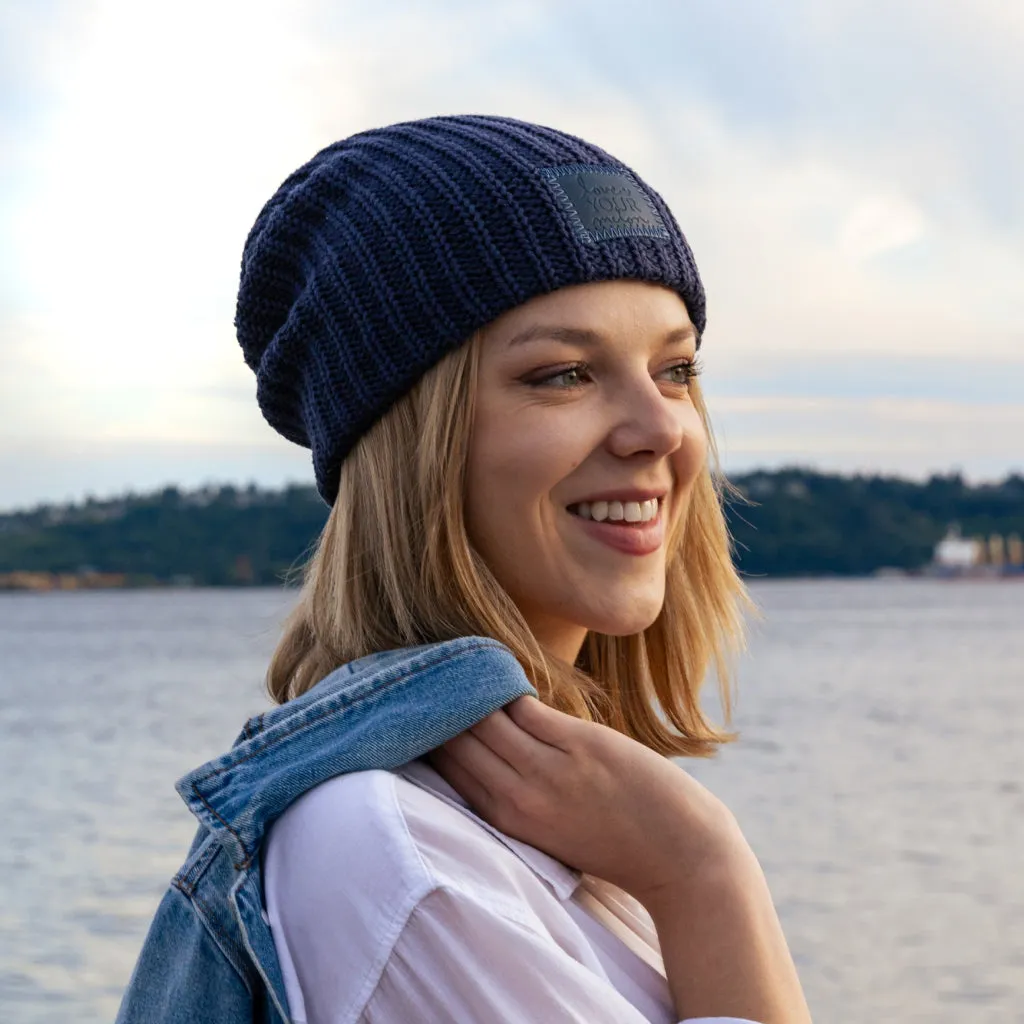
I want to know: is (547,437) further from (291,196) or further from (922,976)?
(922,976)

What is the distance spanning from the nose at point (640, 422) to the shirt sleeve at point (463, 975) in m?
0.71

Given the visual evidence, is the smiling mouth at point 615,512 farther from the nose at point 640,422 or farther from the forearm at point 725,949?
the forearm at point 725,949

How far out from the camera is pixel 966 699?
112 feet

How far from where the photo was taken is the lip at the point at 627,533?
2.10 metres

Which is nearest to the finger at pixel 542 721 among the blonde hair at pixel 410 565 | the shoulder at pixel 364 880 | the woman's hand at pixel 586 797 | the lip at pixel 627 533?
the woman's hand at pixel 586 797

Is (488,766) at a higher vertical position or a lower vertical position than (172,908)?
higher

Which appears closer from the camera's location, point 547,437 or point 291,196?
point 547,437

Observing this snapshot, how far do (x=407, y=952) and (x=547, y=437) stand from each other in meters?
0.73

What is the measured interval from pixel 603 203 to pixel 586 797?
2.82 feet

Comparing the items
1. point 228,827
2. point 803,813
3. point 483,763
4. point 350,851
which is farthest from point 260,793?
point 803,813

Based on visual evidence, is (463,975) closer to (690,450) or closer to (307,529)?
(690,450)

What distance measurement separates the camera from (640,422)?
2064 millimetres

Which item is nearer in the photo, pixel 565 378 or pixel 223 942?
pixel 223 942

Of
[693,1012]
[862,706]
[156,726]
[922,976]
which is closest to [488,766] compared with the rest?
[693,1012]
